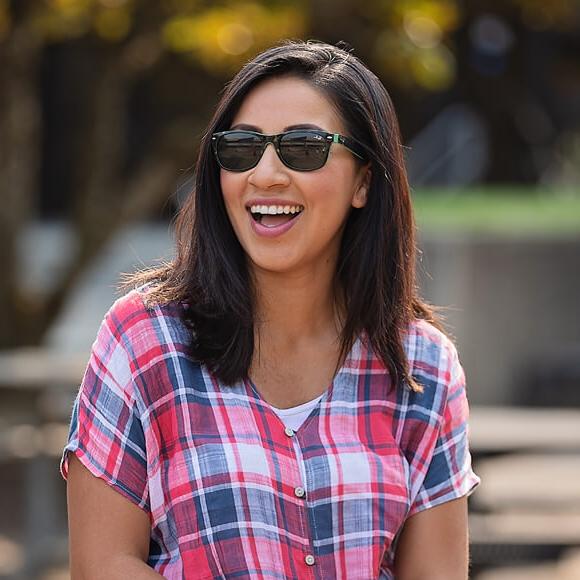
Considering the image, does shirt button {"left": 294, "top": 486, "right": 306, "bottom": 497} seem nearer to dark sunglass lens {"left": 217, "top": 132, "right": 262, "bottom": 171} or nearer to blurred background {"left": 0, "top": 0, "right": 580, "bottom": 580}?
dark sunglass lens {"left": 217, "top": 132, "right": 262, "bottom": 171}

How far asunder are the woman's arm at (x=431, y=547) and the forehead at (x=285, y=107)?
0.80 m

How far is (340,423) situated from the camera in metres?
2.58

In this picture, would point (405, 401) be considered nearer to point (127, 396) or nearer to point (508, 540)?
point (127, 396)

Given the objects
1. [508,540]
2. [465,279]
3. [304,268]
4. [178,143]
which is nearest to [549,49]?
[465,279]

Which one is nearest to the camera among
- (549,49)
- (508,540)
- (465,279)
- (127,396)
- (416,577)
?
(127,396)

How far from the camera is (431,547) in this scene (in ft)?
8.62

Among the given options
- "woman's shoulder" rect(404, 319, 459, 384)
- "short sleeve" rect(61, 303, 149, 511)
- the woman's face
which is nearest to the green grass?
"woman's shoulder" rect(404, 319, 459, 384)

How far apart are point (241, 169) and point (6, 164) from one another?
221 inches

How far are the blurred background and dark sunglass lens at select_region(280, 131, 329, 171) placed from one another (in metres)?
0.61

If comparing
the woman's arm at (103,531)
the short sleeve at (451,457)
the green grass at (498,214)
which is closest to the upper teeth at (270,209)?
the short sleeve at (451,457)

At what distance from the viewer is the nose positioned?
2.56m

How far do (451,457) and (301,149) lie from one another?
0.70 metres

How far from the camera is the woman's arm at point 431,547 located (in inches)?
103

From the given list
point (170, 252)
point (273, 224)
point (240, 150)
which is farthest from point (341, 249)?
point (170, 252)
